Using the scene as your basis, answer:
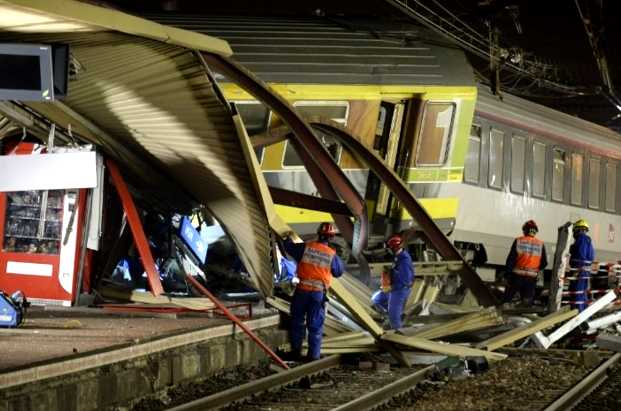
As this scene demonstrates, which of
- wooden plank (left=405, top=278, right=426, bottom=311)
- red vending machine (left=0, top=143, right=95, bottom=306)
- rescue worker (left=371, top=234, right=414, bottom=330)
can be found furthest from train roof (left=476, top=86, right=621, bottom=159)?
red vending machine (left=0, top=143, right=95, bottom=306)

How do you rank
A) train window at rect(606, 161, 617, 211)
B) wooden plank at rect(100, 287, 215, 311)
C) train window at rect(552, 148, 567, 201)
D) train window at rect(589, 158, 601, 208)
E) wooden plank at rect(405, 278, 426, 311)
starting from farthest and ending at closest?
train window at rect(606, 161, 617, 211) < train window at rect(589, 158, 601, 208) < train window at rect(552, 148, 567, 201) < wooden plank at rect(405, 278, 426, 311) < wooden plank at rect(100, 287, 215, 311)

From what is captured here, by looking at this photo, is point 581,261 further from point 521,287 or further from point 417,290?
point 417,290

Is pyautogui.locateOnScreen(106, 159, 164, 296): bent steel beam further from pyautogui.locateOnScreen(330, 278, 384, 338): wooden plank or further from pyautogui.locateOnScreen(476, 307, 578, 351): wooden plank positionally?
pyautogui.locateOnScreen(476, 307, 578, 351): wooden plank

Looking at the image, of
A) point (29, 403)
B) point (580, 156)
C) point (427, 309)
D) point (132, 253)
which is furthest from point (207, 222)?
point (580, 156)

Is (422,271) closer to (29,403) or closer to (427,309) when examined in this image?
(427,309)

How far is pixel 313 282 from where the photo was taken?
10914mm

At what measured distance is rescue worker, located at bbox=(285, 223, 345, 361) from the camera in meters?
10.9

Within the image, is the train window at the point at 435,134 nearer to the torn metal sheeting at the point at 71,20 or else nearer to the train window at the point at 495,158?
the train window at the point at 495,158

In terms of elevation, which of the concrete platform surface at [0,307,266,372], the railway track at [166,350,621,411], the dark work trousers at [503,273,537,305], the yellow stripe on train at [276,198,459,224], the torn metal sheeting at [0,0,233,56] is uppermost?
the torn metal sheeting at [0,0,233,56]

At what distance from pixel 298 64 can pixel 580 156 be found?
9.29 meters

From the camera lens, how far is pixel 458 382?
34.2ft

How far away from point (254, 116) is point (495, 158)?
6.09 m

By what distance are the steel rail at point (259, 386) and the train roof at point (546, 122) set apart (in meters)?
7.65

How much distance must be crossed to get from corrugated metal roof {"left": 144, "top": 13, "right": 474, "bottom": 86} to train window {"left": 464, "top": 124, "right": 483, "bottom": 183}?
1.56 metres
